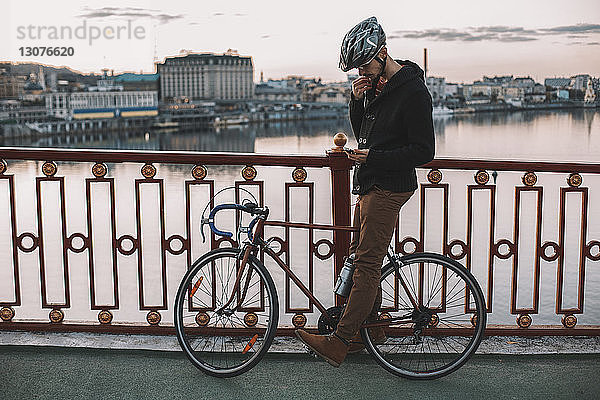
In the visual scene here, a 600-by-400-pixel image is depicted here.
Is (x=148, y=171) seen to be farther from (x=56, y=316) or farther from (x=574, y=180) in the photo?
(x=574, y=180)

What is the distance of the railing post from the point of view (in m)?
3.61

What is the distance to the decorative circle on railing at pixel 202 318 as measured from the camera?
12.3 ft

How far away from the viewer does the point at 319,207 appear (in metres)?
34.4

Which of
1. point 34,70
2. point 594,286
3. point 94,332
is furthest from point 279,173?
point 94,332

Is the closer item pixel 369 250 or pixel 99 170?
pixel 369 250

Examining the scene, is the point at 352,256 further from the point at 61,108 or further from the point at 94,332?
the point at 61,108

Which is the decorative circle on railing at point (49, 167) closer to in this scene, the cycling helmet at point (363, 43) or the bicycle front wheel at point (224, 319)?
the bicycle front wheel at point (224, 319)

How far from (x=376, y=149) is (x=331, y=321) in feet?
2.80

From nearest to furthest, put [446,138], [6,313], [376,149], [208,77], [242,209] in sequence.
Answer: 1. [376,149]
2. [242,209]
3. [6,313]
4. [446,138]
5. [208,77]

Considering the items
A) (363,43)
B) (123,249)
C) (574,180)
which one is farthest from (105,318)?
(574,180)

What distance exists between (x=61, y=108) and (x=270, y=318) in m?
59.2

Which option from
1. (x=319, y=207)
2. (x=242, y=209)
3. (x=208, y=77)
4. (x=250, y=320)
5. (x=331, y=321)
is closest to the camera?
(x=242, y=209)

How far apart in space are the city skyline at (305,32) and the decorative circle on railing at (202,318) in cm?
4657

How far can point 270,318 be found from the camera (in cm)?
323
